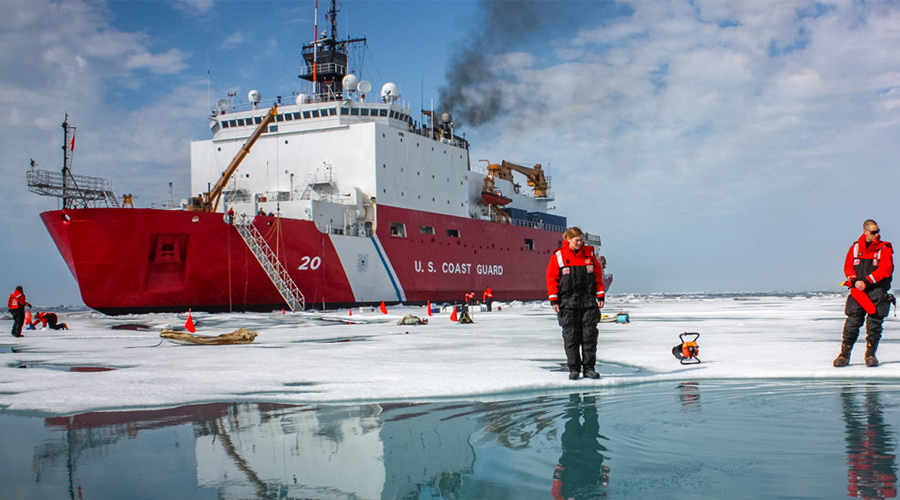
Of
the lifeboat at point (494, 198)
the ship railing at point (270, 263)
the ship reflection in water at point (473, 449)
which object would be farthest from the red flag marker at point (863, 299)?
the lifeboat at point (494, 198)

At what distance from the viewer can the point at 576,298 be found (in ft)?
16.9

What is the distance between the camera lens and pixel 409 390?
4.58 m

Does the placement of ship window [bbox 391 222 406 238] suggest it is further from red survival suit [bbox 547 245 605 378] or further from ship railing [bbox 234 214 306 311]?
red survival suit [bbox 547 245 605 378]

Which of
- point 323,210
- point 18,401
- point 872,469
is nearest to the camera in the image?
point 872,469

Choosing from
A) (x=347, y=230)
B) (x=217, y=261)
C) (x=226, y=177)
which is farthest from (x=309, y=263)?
(x=226, y=177)

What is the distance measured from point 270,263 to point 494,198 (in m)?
15.2

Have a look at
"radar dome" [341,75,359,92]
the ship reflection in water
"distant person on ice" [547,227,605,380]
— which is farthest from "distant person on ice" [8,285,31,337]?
"radar dome" [341,75,359,92]

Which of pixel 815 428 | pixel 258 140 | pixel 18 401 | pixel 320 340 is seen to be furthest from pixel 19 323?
pixel 258 140

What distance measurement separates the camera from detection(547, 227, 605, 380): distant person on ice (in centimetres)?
514

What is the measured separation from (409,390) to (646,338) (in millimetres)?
5880

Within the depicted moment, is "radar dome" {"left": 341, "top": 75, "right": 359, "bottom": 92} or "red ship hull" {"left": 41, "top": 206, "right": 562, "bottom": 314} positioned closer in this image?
"red ship hull" {"left": 41, "top": 206, "right": 562, "bottom": 314}

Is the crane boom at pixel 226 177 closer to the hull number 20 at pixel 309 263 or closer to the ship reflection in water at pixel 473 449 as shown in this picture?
the hull number 20 at pixel 309 263

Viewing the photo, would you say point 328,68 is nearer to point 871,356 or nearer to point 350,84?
point 350,84

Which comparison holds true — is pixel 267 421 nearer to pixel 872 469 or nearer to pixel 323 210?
pixel 872 469
